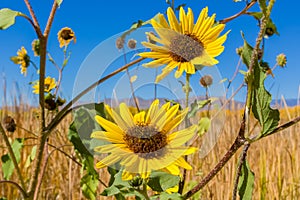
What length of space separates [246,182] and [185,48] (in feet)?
0.53

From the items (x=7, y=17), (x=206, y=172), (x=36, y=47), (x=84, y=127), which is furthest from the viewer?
(x=206, y=172)

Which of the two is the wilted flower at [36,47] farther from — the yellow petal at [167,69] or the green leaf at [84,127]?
the yellow petal at [167,69]

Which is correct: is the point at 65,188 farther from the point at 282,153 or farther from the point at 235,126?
the point at 235,126

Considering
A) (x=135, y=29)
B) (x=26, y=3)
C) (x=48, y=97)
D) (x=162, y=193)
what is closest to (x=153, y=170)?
(x=162, y=193)

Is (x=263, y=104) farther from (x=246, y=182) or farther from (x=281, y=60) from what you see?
(x=281, y=60)

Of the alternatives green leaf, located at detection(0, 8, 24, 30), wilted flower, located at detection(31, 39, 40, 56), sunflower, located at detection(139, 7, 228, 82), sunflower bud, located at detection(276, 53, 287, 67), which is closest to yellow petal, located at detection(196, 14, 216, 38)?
sunflower, located at detection(139, 7, 228, 82)

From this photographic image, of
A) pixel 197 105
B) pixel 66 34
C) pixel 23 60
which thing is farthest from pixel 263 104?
pixel 23 60

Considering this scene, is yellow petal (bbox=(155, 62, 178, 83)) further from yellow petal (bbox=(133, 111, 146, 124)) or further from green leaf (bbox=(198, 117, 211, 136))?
green leaf (bbox=(198, 117, 211, 136))

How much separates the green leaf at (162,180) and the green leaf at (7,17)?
0.27 meters

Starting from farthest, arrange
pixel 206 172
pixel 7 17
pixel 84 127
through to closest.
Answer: pixel 206 172, pixel 84 127, pixel 7 17

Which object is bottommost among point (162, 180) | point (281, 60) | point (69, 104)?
point (162, 180)

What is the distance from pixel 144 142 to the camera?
401 millimetres

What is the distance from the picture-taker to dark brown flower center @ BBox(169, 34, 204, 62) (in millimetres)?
466

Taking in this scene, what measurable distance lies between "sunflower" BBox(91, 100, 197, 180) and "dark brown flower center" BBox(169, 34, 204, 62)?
8 centimetres
